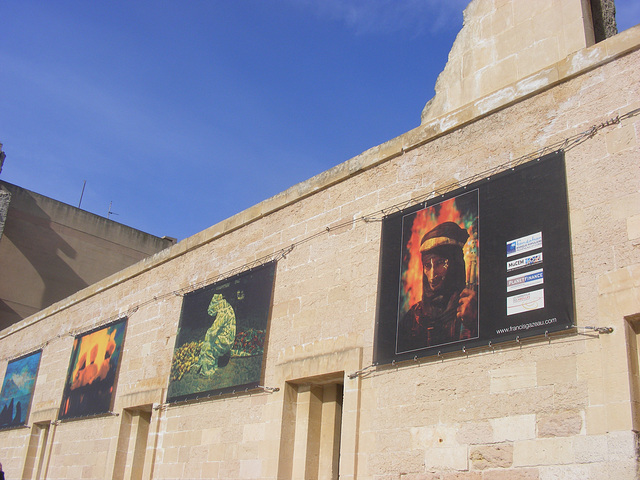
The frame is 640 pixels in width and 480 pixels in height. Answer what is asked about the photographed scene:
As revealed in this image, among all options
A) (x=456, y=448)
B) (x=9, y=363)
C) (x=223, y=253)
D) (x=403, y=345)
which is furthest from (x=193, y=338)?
(x=9, y=363)

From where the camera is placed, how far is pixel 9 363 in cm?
1483

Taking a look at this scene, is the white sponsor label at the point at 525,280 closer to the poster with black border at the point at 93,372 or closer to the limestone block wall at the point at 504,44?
the limestone block wall at the point at 504,44

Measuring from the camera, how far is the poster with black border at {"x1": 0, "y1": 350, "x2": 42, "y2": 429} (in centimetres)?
1335

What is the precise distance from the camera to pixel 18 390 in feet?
45.4

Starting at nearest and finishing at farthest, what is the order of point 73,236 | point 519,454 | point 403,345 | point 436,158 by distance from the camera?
point 519,454, point 403,345, point 436,158, point 73,236

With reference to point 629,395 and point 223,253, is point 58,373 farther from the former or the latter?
point 629,395

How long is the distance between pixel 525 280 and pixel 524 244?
31 centimetres

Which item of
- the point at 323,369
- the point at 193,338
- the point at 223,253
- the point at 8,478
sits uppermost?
the point at 223,253

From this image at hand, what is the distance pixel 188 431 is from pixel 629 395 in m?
5.60

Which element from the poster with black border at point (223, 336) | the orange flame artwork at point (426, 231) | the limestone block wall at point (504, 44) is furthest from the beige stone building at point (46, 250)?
the orange flame artwork at point (426, 231)

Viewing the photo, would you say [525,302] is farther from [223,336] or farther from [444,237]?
[223,336]

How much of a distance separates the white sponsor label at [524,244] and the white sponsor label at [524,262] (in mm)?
66

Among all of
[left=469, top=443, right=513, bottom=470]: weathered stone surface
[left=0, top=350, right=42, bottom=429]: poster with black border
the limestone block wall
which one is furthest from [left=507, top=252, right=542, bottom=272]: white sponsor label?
[left=0, top=350, right=42, bottom=429]: poster with black border

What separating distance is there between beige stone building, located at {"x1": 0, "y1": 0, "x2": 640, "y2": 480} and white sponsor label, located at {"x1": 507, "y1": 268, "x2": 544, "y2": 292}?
0.60 feet
